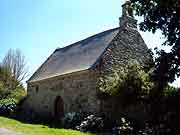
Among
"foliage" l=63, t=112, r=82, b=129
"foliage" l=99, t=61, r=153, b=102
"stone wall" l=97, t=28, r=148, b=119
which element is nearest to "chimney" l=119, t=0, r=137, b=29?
"stone wall" l=97, t=28, r=148, b=119

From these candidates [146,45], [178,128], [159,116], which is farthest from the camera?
[146,45]

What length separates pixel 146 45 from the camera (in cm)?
2594

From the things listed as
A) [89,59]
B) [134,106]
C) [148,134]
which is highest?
[89,59]

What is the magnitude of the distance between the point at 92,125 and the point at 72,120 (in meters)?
2.53

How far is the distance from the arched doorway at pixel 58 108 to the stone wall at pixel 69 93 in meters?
0.39

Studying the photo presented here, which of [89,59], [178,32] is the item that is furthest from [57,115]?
[178,32]

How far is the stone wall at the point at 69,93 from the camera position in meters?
22.2

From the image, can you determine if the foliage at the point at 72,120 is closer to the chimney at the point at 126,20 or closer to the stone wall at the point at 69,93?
the stone wall at the point at 69,93

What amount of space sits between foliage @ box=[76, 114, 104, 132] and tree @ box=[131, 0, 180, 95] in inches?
204

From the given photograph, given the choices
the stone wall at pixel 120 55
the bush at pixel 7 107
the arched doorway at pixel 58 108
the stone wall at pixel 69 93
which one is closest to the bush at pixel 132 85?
the stone wall at pixel 120 55

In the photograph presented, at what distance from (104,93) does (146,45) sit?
691cm

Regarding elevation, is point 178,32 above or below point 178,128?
above

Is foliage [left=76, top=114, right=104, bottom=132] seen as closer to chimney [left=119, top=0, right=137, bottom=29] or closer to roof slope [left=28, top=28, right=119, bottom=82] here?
roof slope [left=28, top=28, right=119, bottom=82]

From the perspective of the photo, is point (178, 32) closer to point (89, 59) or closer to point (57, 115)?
point (89, 59)
